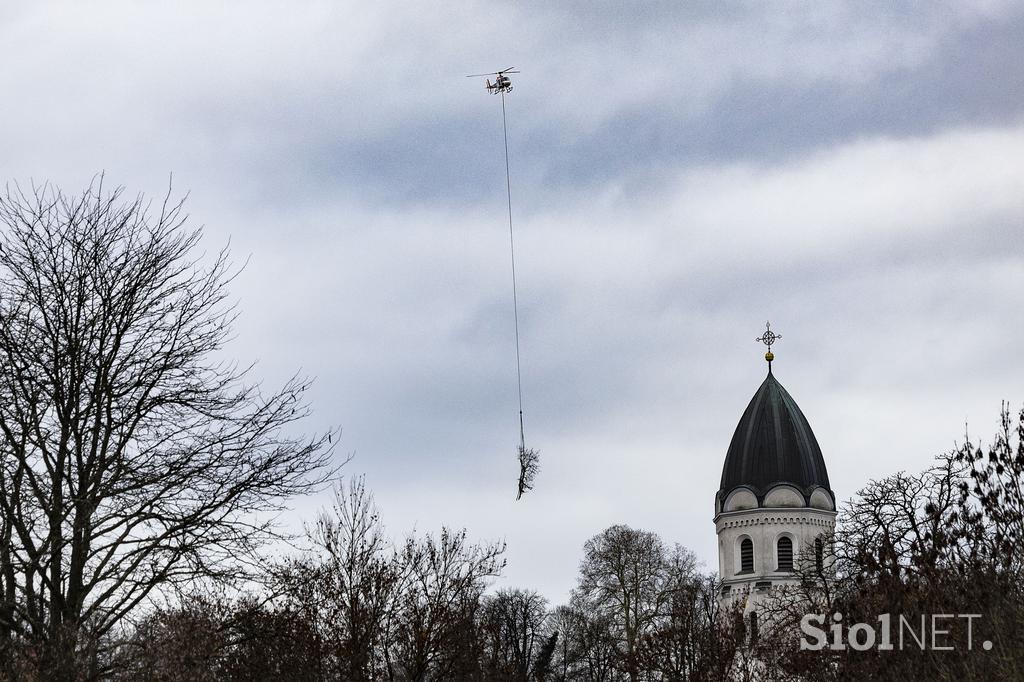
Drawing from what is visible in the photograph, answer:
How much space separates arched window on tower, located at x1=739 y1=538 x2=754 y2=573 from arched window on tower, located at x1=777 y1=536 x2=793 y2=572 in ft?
4.93

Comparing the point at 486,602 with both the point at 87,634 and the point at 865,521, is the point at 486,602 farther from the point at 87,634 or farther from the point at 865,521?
the point at 87,634

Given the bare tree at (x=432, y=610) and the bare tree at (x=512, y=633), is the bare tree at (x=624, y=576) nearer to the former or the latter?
the bare tree at (x=512, y=633)

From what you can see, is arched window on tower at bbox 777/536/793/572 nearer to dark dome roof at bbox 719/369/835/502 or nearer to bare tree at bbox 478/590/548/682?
dark dome roof at bbox 719/369/835/502

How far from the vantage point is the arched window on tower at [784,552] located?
7450 cm

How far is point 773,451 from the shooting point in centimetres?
7525

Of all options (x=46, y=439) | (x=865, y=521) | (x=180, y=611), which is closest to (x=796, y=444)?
(x=865, y=521)

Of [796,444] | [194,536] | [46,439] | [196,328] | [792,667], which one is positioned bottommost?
[792,667]

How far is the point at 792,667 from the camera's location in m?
36.3

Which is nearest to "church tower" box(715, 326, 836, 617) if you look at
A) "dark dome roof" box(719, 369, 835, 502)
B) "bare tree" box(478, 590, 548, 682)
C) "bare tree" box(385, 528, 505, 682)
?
"dark dome roof" box(719, 369, 835, 502)

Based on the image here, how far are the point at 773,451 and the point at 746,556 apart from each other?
590 centimetres

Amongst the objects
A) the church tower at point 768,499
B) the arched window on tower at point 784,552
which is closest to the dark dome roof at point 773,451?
the church tower at point 768,499

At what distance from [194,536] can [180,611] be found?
4.93 meters

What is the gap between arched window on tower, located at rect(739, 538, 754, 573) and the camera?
75500 mm

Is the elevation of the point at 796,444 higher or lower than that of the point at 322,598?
higher
